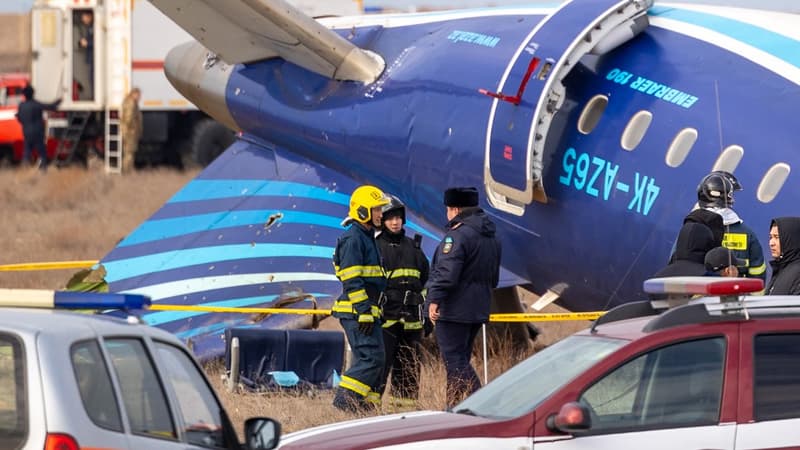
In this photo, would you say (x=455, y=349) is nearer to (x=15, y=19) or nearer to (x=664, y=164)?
(x=664, y=164)

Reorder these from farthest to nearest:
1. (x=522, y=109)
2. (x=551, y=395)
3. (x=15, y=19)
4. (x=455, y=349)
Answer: (x=15, y=19), (x=522, y=109), (x=455, y=349), (x=551, y=395)

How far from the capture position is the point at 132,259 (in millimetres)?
16203

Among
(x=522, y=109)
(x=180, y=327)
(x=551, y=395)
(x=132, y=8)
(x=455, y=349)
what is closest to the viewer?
(x=551, y=395)

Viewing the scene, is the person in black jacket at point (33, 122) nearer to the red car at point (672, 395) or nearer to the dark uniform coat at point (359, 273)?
the dark uniform coat at point (359, 273)

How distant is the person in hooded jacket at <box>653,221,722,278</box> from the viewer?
9922mm

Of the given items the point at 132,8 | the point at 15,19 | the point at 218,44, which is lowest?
the point at 218,44

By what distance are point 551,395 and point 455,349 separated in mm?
4057

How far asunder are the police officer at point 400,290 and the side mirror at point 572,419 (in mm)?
4658

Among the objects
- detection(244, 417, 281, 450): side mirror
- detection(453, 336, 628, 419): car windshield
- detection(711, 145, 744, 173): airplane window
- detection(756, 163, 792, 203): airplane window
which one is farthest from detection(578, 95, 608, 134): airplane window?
detection(244, 417, 281, 450): side mirror

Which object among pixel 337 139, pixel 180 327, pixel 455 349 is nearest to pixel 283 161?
pixel 337 139

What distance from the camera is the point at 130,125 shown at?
3491cm

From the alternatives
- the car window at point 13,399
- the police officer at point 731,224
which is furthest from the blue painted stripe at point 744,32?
the car window at point 13,399

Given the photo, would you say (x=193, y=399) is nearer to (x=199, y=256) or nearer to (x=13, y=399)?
(x=13, y=399)

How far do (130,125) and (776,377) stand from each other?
28.7 meters
